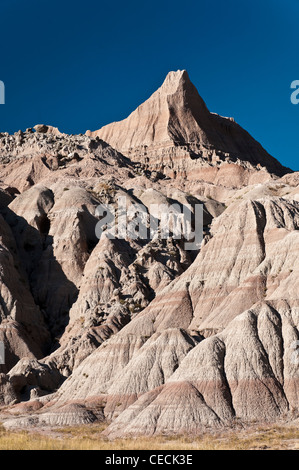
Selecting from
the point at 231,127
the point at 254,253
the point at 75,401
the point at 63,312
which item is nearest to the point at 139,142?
the point at 231,127

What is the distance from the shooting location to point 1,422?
61938 millimetres

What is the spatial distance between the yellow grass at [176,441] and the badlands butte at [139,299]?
6.12ft

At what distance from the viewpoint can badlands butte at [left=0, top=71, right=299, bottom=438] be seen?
176 ft

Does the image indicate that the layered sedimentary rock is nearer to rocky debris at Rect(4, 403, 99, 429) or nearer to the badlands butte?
the badlands butte

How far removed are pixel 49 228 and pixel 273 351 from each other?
183ft

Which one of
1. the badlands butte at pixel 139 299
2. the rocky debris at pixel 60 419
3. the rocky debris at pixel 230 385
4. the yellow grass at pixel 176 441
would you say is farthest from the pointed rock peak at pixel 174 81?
the yellow grass at pixel 176 441

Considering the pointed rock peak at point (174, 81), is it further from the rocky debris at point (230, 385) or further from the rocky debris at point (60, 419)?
the rocky debris at point (60, 419)

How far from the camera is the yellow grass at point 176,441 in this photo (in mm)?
40031

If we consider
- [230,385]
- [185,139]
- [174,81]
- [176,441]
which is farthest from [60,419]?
[174,81]

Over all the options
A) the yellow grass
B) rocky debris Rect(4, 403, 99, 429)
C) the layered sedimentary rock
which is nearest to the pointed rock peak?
the layered sedimentary rock

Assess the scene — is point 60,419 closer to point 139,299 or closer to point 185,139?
point 139,299

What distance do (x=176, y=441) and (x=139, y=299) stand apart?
38.8 m

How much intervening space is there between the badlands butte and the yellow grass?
1.86 m

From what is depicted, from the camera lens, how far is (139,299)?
83.6 metres
